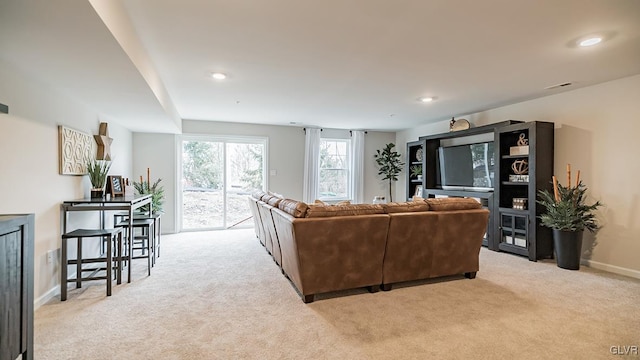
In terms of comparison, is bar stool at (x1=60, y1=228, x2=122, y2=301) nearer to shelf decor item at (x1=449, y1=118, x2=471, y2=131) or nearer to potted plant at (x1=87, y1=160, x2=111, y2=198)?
potted plant at (x1=87, y1=160, x2=111, y2=198)

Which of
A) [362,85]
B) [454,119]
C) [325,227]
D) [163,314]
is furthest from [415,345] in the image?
[454,119]

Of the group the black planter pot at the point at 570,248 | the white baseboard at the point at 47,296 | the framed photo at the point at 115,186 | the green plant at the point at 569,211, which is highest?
the framed photo at the point at 115,186

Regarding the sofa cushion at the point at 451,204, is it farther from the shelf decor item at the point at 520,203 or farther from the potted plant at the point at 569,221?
the shelf decor item at the point at 520,203

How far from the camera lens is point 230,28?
2.33 metres

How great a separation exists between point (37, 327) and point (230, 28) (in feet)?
8.59

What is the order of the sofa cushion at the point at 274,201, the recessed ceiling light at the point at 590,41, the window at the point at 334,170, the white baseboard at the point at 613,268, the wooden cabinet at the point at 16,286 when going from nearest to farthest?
the wooden cabinet at the point at 16,286, the recessed ceiling light at the point at 590,41, the sofa cushion at the point at 274,201, the white baseboard at the point at 613,268, the window at the point at 334,170

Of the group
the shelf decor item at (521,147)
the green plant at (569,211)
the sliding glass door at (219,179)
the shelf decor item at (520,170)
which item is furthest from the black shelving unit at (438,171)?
the sliding glass door at (219,179)

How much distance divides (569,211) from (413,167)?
3.16 meters

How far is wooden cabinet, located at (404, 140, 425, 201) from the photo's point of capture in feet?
21.1

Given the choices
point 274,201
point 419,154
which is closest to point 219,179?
point 274,201

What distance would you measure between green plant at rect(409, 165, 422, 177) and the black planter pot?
2.83 metres

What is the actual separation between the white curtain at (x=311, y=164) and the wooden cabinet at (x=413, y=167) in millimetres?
1978

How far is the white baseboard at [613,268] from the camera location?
137 inches

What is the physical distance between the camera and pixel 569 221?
12.1ft
